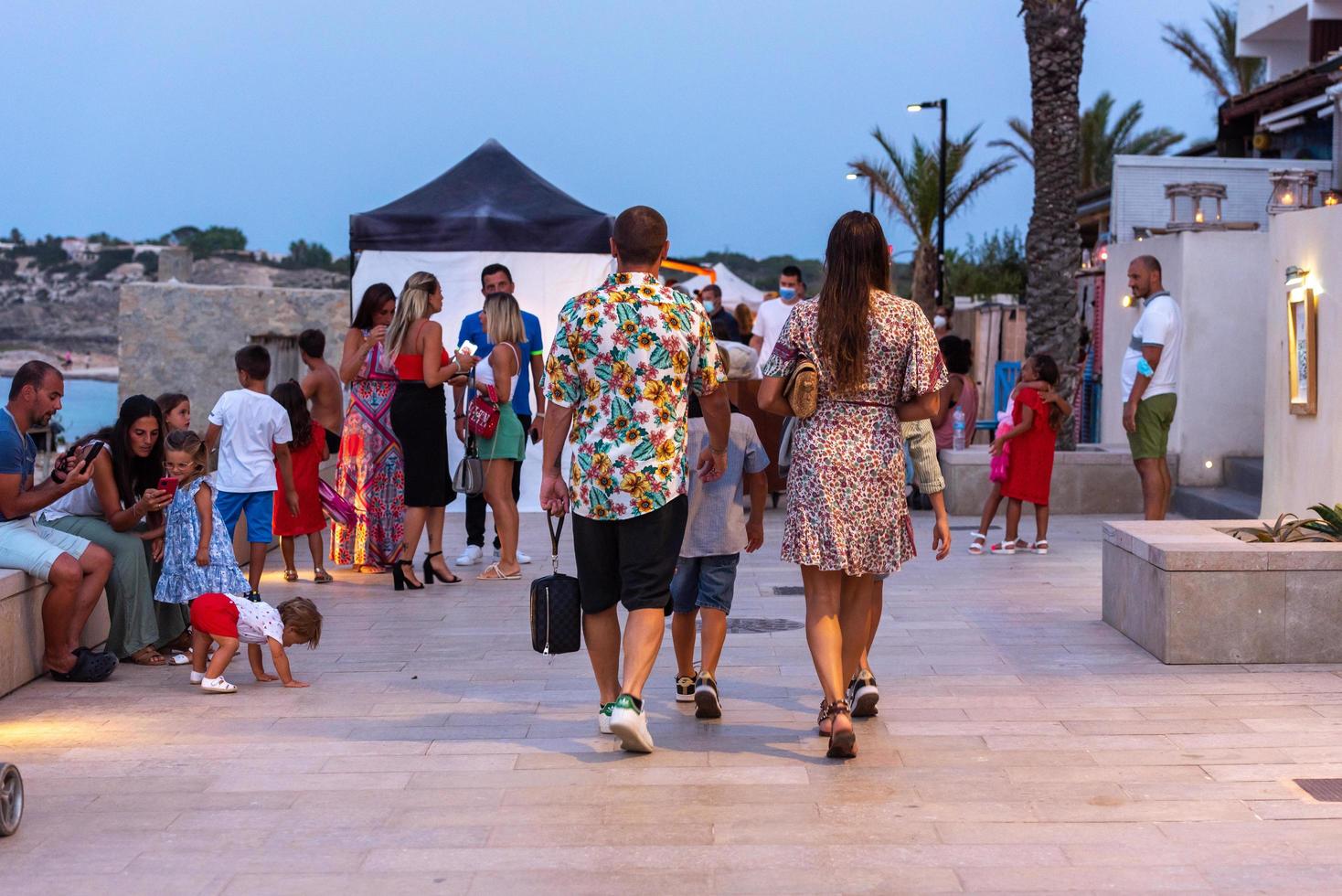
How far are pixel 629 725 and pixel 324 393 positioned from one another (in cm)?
575

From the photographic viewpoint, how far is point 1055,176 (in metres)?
18.0

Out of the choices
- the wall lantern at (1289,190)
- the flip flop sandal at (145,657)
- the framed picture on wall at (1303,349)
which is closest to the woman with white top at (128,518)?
the flip flop sandal at (145,657)

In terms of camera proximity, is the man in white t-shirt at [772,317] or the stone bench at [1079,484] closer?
the stone bench at [1079,484]

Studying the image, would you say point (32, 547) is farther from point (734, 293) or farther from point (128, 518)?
point (734, 293)

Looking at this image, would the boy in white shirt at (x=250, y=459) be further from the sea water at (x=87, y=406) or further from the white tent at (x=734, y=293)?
the white tent at (x=734, y=293)

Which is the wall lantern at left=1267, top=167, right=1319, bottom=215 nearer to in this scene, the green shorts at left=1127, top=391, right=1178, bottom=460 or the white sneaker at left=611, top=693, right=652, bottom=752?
the green shorts at left=1127, top=391, right=1178, bottom=460

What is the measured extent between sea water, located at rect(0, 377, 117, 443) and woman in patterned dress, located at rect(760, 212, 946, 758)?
13389mm

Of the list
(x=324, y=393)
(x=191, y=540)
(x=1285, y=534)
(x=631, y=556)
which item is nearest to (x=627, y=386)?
(x=631, y=556)

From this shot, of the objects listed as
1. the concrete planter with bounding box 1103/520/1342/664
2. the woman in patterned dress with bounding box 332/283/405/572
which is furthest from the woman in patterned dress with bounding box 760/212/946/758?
the woman in patterned dress with bounding box 332/283/405/572

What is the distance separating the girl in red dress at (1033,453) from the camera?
11.4 m

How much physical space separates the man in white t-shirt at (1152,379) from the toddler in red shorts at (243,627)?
5840 mm

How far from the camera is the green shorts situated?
408 inches

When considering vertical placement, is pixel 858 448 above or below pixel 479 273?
Answer: below

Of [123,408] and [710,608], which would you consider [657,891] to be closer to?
[710,608]
